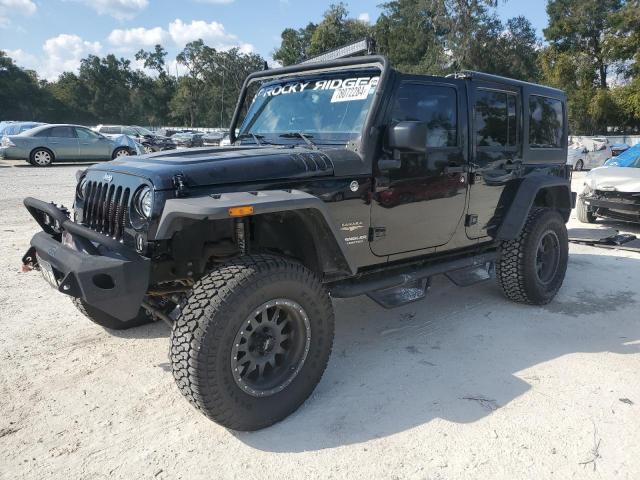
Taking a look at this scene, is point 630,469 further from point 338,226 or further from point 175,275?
point 175,275

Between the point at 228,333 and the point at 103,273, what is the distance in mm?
694

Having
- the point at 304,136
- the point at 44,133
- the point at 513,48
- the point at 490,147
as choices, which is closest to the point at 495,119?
the point at 490,147

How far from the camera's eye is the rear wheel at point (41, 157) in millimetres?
17188

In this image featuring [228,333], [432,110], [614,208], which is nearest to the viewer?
[228,333]

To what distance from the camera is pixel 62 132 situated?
17.8 meters

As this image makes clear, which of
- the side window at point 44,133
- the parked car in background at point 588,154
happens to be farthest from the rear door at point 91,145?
the parked car in background at point 588,154

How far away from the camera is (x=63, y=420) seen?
113 inches

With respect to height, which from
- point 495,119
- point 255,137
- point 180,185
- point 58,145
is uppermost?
point 58,145

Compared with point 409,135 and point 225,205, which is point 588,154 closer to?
point 409,135

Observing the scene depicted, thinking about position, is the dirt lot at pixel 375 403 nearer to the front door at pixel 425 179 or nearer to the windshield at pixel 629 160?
the front door at pixel 425 179

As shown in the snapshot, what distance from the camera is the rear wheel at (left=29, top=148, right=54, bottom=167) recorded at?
17.2 metres

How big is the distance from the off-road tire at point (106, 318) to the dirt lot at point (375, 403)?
75 mm

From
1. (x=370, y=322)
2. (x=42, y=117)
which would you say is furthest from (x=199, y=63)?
(x=370, y=322)

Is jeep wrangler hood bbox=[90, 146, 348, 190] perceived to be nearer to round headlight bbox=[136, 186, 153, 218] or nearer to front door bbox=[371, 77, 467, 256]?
round headlight bbox=[136, 186, 153, 218]
